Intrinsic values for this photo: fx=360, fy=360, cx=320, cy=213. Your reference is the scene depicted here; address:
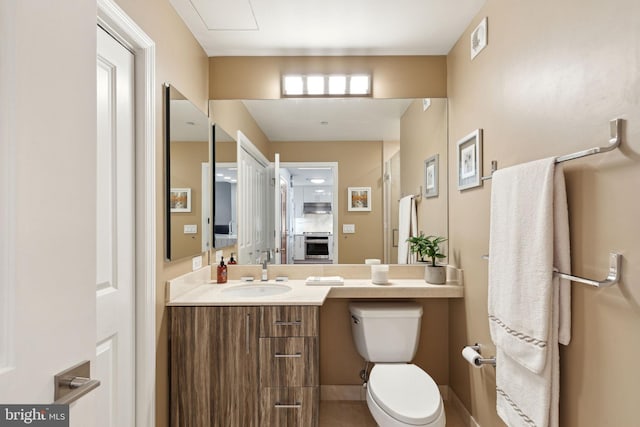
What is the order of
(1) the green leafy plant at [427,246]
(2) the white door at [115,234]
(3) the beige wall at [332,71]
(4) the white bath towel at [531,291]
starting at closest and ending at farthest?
(4) the white bath towel at [531,291], (2) the white door at [115,234], (1) the green leafy plant at [427,246], (3) the beige wall at [332,71]

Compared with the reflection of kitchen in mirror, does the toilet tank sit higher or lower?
lower

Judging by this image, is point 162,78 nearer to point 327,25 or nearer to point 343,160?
point 327,25

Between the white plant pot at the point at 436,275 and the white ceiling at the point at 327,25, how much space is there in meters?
1.49

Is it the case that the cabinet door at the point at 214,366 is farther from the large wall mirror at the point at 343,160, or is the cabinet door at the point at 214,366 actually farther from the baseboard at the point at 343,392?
the baseboard at the point at 343,392

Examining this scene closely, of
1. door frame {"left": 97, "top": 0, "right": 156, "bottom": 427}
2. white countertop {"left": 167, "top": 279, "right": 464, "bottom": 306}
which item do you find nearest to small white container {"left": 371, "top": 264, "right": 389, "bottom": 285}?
white countertop {"left": 167, "top": 279, "right": 464, "bottom": 306}

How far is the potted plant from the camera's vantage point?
237cm

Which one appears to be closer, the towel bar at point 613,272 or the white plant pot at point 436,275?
the towel bar at point 613,272

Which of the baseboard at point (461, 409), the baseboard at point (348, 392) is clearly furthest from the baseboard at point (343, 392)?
the baseboard at point (461, 409)

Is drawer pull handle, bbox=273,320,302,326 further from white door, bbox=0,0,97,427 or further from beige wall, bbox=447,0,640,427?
white door, bbox=0,0,97,427

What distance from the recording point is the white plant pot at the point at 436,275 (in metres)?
2.37

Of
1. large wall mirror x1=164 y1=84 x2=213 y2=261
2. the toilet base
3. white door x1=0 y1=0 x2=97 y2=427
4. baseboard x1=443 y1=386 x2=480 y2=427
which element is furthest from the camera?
baseboard x1=443 y1=386 x2=480 y2=427

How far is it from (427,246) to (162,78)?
1890 mm

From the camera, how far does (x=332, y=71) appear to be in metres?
2.53

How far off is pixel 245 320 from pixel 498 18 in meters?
2.01
